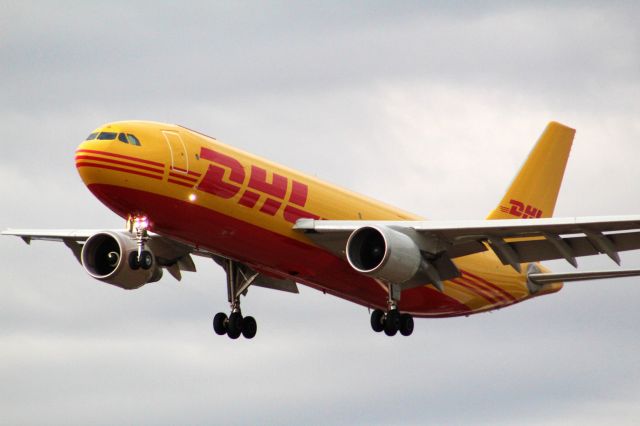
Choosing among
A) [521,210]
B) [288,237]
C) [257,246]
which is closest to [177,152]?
[257,246]

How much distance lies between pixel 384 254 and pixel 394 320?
3.96 meters

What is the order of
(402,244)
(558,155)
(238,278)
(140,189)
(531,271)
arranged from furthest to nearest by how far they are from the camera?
1. (558,155)
2. (531,271)
3. (238,278)
4. (402,244)
5. (140,189)

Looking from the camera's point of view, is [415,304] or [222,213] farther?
[415,304]

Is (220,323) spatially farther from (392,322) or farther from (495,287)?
(495,287)

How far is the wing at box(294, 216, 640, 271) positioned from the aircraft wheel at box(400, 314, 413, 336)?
2738 millimetres

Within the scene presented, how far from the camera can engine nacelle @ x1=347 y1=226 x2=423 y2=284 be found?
1998 inches

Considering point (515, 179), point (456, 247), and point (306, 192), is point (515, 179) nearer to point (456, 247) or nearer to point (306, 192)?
point (456, 247)

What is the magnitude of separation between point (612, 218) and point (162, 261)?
1752 centimetres

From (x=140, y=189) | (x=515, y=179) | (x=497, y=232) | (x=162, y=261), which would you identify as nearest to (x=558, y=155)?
(x=515, y=179)

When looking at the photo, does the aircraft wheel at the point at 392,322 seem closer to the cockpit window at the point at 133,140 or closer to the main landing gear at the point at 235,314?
the main landing gear at the point at 235,314

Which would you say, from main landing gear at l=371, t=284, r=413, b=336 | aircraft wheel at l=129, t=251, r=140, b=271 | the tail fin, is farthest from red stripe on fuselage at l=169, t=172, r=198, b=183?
the tail fin

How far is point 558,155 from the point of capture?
214 feet

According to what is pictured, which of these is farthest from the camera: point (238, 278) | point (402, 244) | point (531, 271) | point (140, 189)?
point (531, 271)

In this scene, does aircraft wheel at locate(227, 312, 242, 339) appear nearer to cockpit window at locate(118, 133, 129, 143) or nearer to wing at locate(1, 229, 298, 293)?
wing at locate(1, 229, 298, 293)
